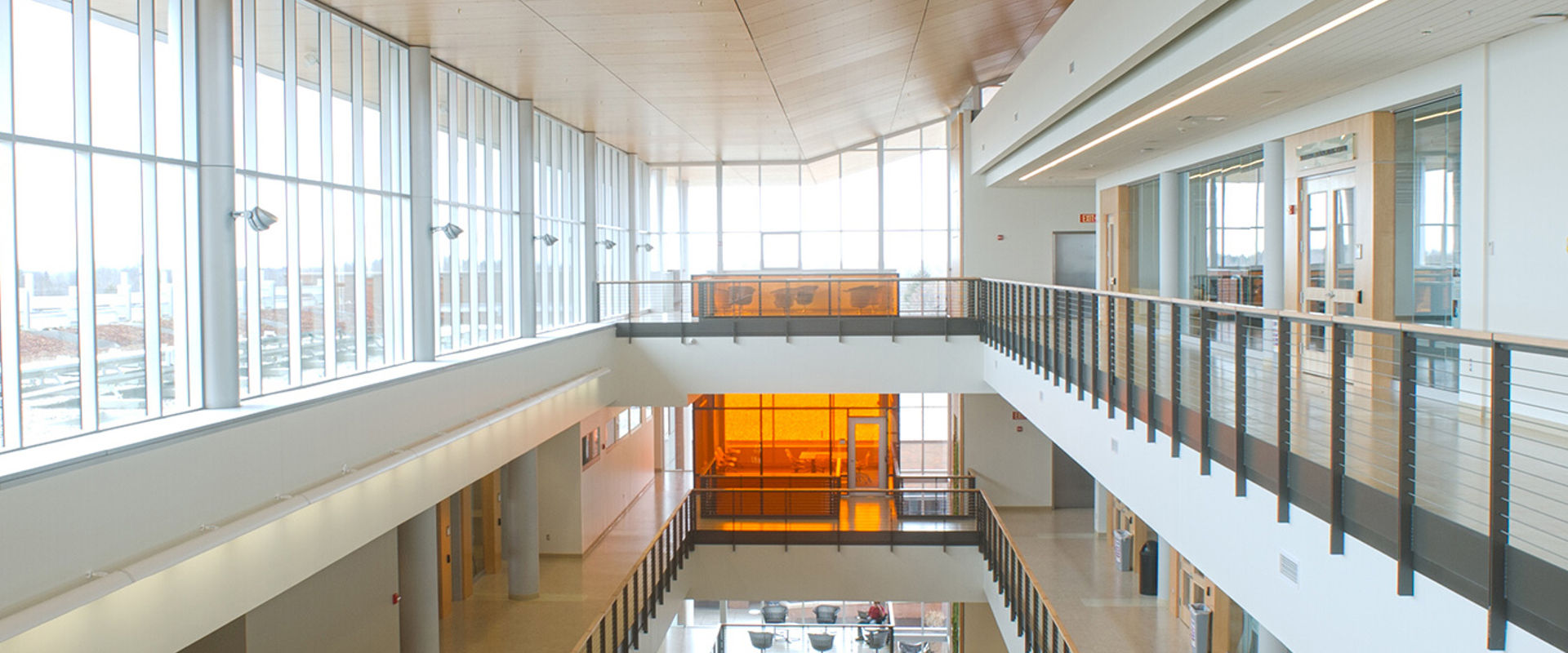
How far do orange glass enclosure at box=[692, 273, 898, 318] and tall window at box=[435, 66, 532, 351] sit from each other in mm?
4039

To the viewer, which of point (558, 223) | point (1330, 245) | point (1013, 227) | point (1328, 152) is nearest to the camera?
point (1328, 152)

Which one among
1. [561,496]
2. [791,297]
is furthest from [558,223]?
[561,496]

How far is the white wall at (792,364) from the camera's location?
61.1ft

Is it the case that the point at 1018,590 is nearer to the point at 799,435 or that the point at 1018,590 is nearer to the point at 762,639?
the point at 799,435

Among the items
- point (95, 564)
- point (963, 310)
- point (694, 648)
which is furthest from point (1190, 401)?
point (694, 648)

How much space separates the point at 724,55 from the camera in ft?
41.9

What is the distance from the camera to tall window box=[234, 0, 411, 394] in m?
9.06

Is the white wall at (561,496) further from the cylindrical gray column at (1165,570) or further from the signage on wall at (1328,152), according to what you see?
the signage on wall at (1328,152)

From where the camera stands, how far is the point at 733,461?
2233 centimetres

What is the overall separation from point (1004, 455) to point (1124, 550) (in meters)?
5.03

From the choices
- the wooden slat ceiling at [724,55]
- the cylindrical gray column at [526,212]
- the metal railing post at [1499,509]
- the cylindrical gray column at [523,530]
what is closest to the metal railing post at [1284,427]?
the metal railing post at [1499,509]

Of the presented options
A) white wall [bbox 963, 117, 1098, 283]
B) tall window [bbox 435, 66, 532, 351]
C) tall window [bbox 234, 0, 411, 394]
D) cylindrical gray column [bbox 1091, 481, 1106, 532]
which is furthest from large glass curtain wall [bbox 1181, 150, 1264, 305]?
tall window [bbox 234, 0, 411, 394]

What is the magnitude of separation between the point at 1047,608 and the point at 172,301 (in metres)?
8.76

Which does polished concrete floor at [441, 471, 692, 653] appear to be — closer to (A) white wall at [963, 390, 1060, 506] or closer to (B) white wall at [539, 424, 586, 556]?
(B) white wall at [539, 424, 586, 556]
